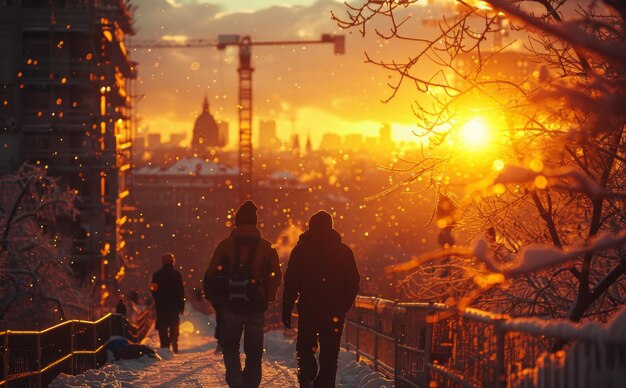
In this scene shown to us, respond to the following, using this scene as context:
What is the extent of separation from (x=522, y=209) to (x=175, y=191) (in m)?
160

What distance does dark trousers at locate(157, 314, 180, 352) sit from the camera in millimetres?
18719

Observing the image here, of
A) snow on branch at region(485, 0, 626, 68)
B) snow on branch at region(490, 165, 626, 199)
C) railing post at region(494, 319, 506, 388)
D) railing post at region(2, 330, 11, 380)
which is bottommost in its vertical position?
railing post at region(2, 330, 11, 380)

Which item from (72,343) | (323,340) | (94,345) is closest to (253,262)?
(323,340)

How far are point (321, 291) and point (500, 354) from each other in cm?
378

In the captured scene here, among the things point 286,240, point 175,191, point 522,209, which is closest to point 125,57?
point 286,240

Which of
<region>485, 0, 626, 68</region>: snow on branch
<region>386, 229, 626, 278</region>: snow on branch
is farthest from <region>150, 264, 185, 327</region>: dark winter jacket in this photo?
<region>485, 0, 626, 68</region>: snow on branch

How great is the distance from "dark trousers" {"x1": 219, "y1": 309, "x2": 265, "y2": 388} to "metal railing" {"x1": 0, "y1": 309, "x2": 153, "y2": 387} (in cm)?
247

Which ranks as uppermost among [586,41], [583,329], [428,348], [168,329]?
[586,41]

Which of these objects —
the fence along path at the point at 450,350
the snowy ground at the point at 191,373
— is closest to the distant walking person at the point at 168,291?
the snowy ground at the point at 191,373

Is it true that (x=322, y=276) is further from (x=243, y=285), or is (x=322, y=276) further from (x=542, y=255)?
(x=542, y=255)

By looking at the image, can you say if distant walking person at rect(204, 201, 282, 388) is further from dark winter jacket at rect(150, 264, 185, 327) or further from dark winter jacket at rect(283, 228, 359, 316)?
dark winter jacket at rect(150, 264, 185, 327)

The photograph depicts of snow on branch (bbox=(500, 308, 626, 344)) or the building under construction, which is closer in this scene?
snow on branch (bbox=(500, 308, 626, 344))

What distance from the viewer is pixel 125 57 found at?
78438 millimetres

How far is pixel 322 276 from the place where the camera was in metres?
9.32
